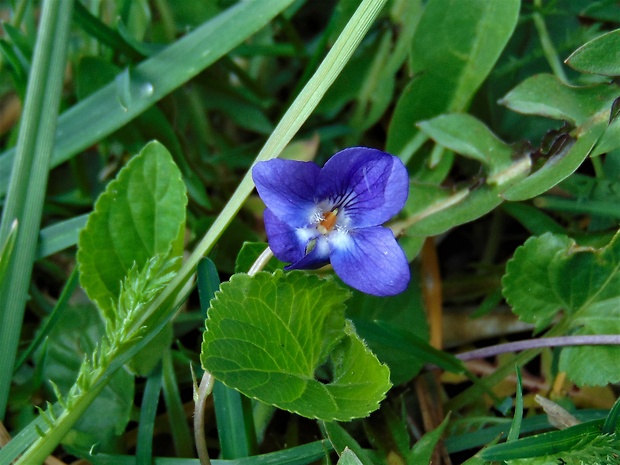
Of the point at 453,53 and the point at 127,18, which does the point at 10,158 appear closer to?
the point at 127,18

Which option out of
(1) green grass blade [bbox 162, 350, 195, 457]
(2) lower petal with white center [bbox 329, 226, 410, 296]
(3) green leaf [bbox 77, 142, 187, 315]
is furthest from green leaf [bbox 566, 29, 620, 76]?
(1) green grass blade [bbox 162, 350, 195, 457]

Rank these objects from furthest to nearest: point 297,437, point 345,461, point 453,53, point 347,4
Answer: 1. point 347,4
2. point 453,53
3. point 297,437
4. point 345,461

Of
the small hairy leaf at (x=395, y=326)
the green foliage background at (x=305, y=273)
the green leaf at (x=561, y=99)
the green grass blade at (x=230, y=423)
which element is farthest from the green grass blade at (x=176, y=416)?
the green leaf at (x=561, y=99)

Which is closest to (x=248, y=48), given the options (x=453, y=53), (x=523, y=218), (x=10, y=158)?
(x=453, y=53)

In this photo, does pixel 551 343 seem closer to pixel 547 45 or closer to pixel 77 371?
pixel 547 45

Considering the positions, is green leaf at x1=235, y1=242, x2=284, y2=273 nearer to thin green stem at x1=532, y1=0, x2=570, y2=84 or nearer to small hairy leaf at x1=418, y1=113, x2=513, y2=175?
small hairy leaf at x1=418, y1=113, x2=513, y2=175
